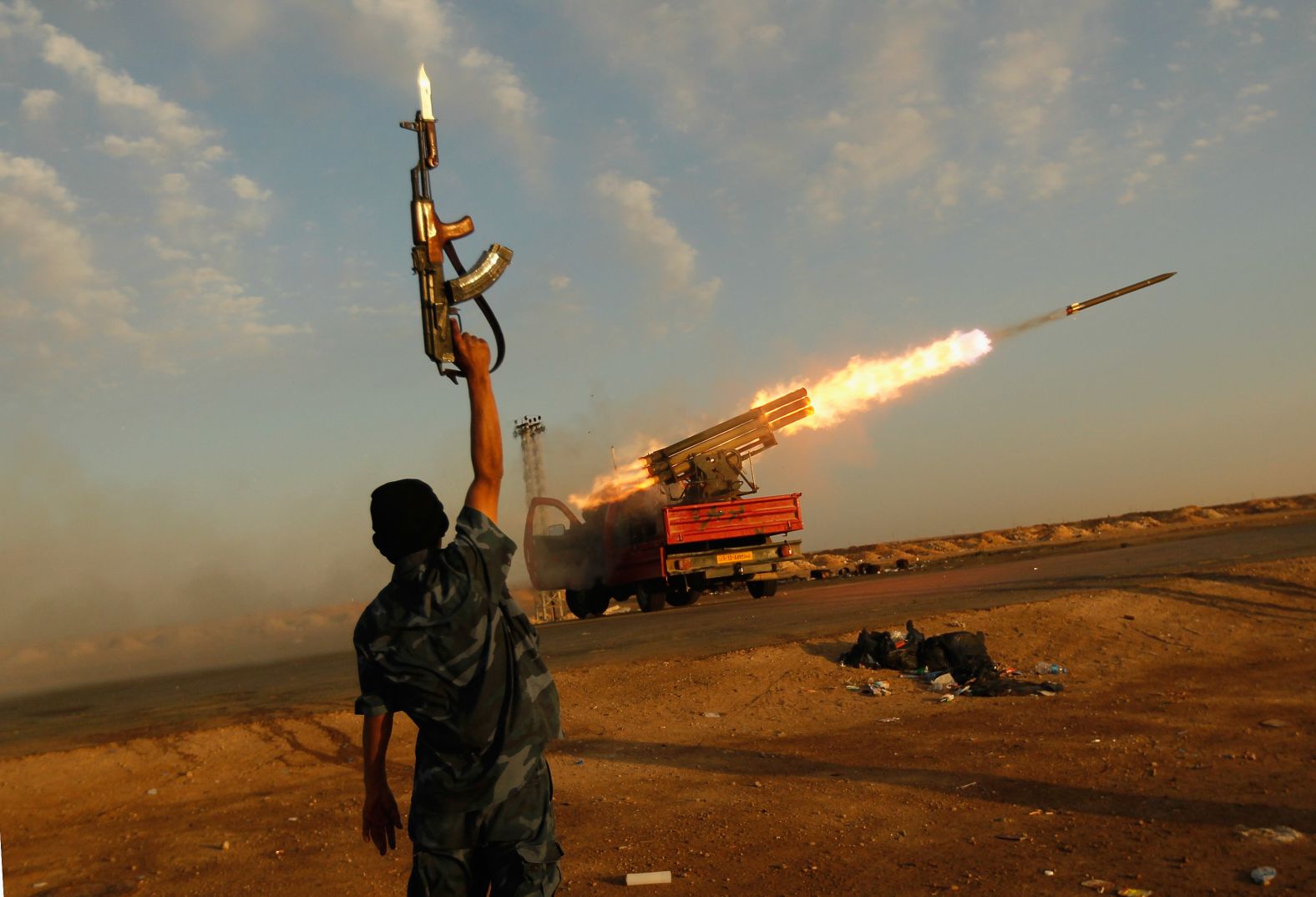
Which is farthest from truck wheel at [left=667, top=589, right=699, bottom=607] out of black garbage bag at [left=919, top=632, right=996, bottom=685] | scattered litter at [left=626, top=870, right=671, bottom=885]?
scattered litter at [left=626, top=870, right=671, bottom=885]

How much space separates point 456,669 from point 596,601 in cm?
2097

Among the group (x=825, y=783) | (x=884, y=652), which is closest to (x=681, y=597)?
(x=884, y=652)

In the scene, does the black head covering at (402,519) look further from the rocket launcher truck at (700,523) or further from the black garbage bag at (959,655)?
the rocket launcher truck at (700,523)

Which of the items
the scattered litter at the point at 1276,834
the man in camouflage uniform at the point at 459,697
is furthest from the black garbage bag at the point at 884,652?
the man in camouflage uniform at the point at 459,697

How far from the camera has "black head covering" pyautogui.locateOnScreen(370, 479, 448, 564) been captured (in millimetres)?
2721

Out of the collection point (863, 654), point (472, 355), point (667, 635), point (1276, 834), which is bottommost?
point (1276, 834)

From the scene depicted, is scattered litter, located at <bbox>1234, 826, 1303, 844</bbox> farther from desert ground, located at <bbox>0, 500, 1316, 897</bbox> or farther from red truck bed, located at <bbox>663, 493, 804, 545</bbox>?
red truck bed, located at <bbox>663, 493, 804, 545</bbox>

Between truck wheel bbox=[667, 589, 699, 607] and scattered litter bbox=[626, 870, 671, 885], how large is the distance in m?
15.9

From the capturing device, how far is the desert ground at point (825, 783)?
525cm

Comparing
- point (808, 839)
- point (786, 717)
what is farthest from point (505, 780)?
point (786, 717)

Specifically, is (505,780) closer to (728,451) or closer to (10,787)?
(10,787)

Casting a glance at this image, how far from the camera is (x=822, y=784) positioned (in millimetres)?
7016

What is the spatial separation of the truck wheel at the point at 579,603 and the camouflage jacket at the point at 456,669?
827 inches

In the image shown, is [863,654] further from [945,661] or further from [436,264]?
[436,264]
